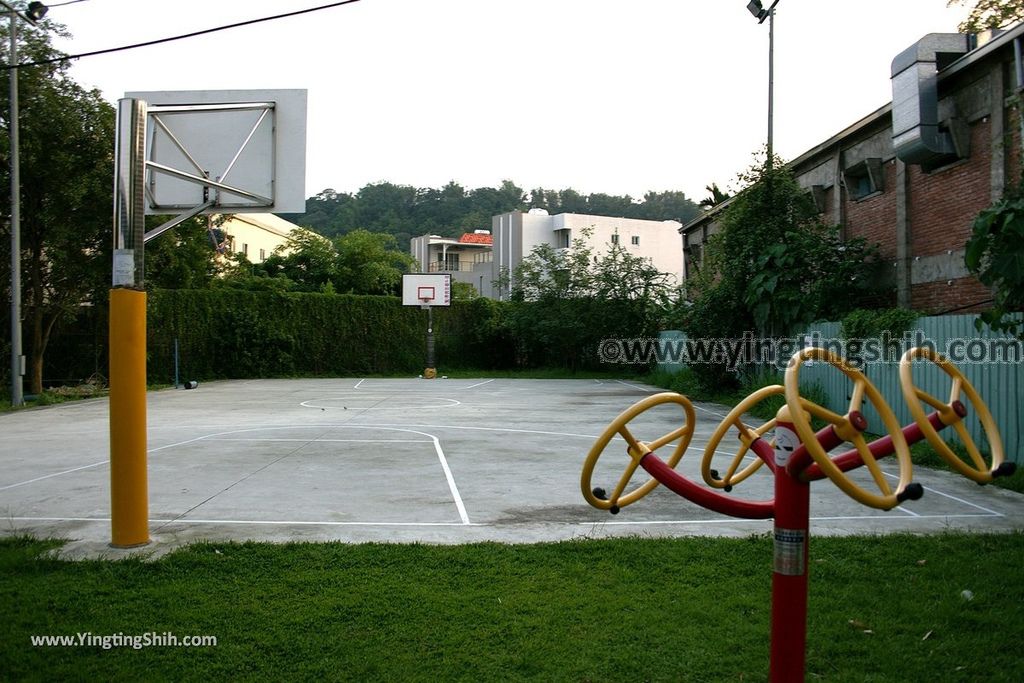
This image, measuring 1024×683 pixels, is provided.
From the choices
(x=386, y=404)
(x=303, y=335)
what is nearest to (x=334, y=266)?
(x=303, y=335)

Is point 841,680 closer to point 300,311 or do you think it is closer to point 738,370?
point 738,370

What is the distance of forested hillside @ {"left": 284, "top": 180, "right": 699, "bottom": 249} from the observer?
3452 inches

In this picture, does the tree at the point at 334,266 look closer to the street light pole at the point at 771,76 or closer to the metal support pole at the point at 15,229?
the metal support pole at the point at 15,229

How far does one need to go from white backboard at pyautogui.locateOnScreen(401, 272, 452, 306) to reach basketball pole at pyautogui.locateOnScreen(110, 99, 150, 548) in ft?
93.5

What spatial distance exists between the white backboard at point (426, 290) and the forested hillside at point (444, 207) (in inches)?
1998

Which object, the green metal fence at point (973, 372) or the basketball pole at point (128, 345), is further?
the green metal fence at point (973, 372)

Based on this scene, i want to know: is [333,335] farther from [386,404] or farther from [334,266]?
[334,266]

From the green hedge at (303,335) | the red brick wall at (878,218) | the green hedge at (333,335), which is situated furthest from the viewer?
the green hedge at (303,335)

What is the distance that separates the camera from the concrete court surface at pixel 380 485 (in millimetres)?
7102

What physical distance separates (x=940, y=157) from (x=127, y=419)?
1349 centimetres

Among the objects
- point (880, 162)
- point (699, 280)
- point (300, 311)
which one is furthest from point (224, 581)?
point (300, 311)

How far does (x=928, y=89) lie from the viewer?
1374 centimetres

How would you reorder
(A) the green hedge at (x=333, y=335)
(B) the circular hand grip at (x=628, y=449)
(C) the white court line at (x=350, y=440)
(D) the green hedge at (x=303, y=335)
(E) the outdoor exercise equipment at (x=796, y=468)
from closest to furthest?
(E) the outdoor exercise equipment at (x=796, y=468)
(B) the circular hand grip at (x=628, y=449)
(C) the white court line at (x=350, y=440)
(A) the green hedge at (x=333, y=335)
(D) the green hedge at (x=303, y=335)

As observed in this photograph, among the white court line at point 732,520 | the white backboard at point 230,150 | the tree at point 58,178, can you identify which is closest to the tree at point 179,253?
the tree at point 58,178
